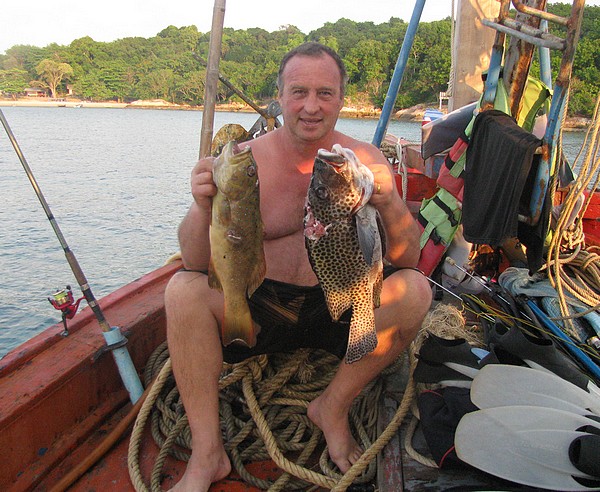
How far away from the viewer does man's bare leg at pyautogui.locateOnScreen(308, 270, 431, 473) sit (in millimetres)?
2551

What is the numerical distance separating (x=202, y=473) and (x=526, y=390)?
159cm

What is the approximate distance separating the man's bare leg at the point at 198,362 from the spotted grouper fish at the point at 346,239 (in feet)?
1.95

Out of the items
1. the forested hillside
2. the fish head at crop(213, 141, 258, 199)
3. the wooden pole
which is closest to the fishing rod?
the fish head at crop(213, 141, 258, 199)

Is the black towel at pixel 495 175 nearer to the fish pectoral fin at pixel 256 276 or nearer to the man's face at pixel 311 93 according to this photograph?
the man's face at pixel 311 93

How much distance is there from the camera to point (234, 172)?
2104 millimetres

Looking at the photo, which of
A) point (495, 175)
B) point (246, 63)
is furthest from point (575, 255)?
point (246, 63)

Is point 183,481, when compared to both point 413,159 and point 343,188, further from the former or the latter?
point 413,159

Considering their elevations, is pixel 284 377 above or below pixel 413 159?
below

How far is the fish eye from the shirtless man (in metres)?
0.28

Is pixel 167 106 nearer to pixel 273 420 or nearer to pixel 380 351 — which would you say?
pixel 273 420

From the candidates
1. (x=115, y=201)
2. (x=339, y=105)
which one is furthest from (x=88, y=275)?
(x=339, y=105)

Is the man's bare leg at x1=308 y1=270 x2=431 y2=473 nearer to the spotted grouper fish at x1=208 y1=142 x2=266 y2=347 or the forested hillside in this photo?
the spotted grouper fish at x1=208 y1=142 x2=266 y2=347

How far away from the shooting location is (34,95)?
9106 centimetres

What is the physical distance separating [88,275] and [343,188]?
923 centimetres
